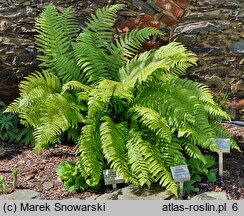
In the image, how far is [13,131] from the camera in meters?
5.32

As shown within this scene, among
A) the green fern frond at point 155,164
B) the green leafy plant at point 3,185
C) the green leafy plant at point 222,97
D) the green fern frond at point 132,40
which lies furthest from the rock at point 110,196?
the green leafy plant at point 222,97

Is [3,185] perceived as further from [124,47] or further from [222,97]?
[222,97]

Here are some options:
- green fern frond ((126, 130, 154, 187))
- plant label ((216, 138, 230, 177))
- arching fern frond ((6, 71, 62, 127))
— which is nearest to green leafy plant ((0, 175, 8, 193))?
arching fern frond ((6, 71, 62, 127))

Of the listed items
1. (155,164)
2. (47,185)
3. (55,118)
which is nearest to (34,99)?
(55,118)

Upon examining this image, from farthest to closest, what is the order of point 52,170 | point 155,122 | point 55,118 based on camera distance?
point 52,170 → point 55,118 → point 155,122

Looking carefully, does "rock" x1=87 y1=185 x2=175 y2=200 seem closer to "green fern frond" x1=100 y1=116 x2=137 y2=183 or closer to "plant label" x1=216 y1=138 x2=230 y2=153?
"green fern frond" x1=100 y1=116 x2=137 y2=183

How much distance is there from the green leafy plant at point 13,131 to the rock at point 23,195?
0.81 meters

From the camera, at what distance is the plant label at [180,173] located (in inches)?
167

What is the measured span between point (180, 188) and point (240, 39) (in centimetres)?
180

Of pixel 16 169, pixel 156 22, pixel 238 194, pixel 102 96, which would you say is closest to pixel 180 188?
pixel 238 194

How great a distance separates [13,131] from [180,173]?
1840 millimetres

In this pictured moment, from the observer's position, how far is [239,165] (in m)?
4.77

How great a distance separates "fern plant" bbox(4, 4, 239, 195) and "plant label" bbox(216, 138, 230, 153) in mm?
102

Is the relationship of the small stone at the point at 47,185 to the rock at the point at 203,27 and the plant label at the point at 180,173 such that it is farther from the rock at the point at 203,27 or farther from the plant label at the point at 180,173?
the rock at the point at 203,27
